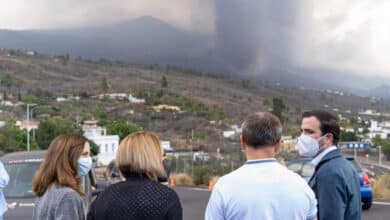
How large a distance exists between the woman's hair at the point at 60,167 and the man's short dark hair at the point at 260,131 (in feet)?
4.22

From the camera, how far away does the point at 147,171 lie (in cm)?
372

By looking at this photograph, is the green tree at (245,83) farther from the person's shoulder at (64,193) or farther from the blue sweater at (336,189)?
the person's shoulder at (64,193)

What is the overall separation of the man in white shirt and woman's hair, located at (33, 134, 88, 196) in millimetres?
1105

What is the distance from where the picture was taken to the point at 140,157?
3736mm

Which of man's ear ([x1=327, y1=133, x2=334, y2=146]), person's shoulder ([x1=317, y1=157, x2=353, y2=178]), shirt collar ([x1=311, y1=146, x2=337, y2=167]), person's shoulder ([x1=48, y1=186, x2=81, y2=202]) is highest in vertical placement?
man's ear ([x1=327, y1=133, x2=334, y2=146])

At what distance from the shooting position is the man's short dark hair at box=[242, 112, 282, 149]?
3.52 metres

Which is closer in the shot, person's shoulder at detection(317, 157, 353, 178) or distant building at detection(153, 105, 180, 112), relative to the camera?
person's shoulder at detection(317, 157, 353, 178)

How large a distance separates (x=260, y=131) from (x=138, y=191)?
842 millimetres

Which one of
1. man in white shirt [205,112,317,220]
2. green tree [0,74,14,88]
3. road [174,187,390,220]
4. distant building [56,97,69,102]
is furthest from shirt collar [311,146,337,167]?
green tree [0,74,14,88]

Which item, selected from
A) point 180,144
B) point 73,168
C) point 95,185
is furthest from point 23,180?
point 180,144

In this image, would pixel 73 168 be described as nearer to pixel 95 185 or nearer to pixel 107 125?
pixel 95 185

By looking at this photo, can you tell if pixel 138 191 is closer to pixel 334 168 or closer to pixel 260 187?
pixel 260 187

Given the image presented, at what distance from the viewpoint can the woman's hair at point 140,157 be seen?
3.73 m

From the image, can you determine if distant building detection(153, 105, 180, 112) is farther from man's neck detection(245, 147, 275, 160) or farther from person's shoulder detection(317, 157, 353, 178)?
man's neck detection(245, 147, 275, 160)
